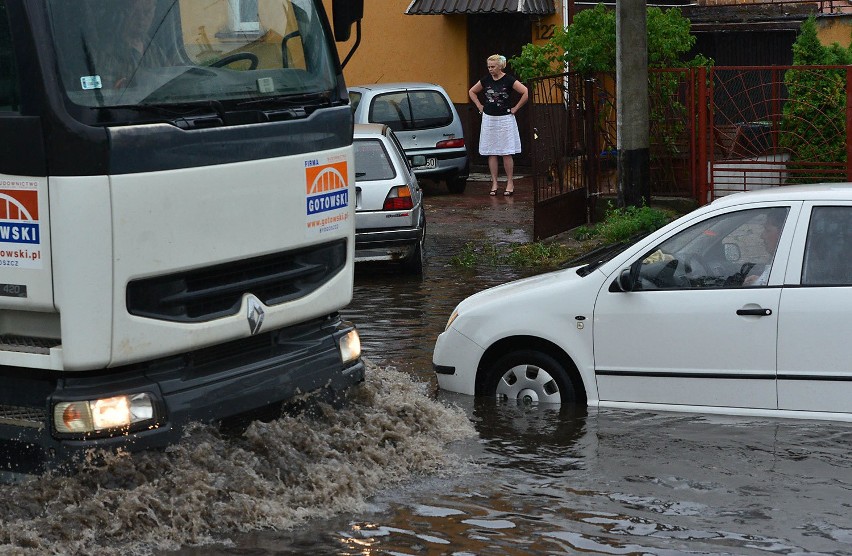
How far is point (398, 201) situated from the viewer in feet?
45.0

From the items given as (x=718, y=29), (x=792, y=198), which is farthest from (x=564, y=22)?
(x=792, y=198)

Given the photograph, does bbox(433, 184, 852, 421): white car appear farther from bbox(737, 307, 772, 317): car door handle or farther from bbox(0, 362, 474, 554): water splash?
bbox(0, 362, 474, 554): water splash

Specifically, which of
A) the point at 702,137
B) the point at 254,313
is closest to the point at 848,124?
the point at 702,137

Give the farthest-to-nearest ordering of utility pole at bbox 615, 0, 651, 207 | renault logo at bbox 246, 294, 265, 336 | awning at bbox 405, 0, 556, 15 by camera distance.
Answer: awning at bbox 405, 0, 556, 15 < utility pole at bbox 615, 0, 651, 207 < renault logo at bbox 246, 294, 265, 336

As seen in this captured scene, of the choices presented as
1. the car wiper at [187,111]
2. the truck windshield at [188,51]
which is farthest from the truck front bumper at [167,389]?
the truck windshield at [188,51]

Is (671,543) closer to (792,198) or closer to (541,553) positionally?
(541,553)

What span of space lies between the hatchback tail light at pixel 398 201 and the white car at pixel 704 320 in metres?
5.44

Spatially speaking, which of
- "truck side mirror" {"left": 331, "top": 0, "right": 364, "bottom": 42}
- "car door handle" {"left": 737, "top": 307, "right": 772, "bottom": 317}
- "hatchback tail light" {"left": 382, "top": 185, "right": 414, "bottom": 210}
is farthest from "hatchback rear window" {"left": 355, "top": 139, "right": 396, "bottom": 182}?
"car door handle" {"left": 737, "top": 307, "right": 772, "bottom": 317}

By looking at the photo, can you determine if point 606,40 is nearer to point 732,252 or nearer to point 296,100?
point 732,252

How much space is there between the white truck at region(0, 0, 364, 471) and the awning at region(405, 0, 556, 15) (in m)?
14.7

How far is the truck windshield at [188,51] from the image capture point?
5.97m

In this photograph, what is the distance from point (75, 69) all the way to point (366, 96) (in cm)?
1423

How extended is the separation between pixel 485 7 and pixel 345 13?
14293 millimetres

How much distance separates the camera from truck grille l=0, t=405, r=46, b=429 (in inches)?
235
